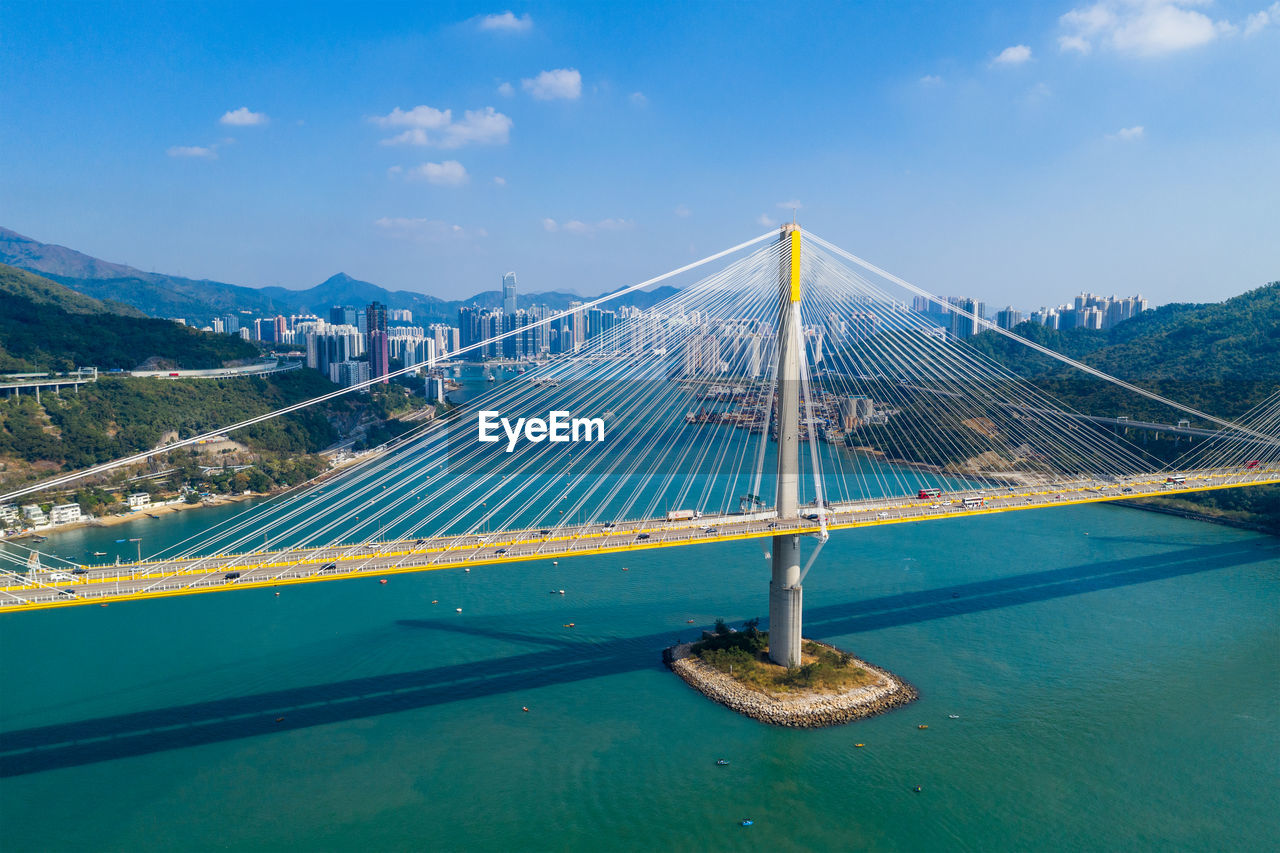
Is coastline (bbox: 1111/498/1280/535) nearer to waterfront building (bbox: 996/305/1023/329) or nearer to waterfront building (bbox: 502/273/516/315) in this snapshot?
waterfront building (bbox: 996/305/1023/329)

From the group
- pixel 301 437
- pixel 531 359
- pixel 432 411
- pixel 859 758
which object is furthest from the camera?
pixel 531 359

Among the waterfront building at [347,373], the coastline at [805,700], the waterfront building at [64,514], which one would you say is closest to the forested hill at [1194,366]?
the coastline at [805,700]

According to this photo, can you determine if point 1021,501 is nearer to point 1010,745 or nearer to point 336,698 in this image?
point 1010,745

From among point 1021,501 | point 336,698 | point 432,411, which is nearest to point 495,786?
point 336,698

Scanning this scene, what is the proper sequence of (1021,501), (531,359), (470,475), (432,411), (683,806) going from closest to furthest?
(683,806)
(1021,501)
(470,475)
(432,411)
(531,359)

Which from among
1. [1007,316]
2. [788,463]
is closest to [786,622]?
[788,463]

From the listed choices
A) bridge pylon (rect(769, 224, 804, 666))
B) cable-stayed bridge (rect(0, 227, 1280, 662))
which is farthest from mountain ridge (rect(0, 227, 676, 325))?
bridge pylon (rect(769, 224, 804, 666))

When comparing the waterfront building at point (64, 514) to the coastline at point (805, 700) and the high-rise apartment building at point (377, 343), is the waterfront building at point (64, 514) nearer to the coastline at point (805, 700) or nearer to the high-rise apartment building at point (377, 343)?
the coastline at point (805, 700)
